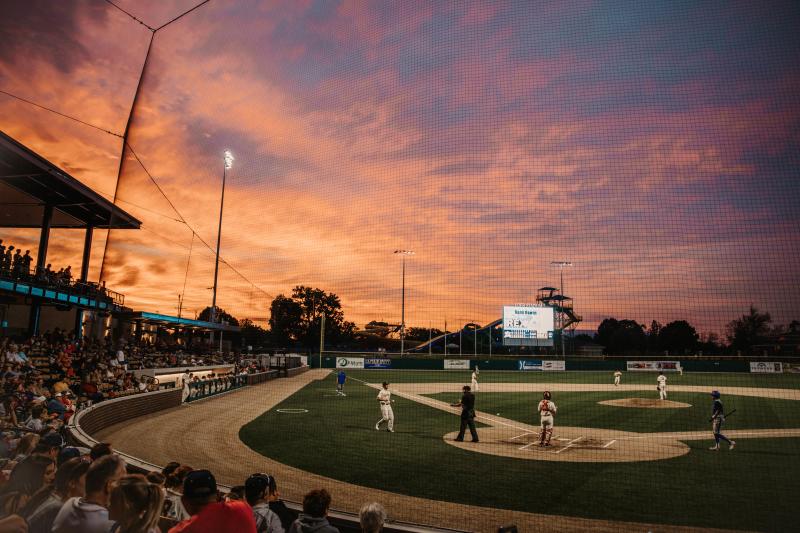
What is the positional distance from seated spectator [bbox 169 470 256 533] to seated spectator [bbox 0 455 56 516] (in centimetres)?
164

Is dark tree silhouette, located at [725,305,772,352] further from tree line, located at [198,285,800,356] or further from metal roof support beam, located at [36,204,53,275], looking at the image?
metal roof support beam, located at [36,204,53,275]

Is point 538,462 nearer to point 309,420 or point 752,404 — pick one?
point 309,420

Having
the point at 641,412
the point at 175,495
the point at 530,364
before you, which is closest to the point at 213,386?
the point at 641,412

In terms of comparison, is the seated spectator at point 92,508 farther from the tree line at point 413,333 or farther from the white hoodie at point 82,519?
the tree line at point 413,333

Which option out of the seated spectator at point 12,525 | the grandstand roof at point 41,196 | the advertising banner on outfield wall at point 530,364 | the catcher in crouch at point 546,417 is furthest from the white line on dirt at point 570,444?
the advertising banner on outfield wall at point 530,364

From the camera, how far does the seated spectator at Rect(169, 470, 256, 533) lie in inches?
115

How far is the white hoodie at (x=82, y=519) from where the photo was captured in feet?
9.43

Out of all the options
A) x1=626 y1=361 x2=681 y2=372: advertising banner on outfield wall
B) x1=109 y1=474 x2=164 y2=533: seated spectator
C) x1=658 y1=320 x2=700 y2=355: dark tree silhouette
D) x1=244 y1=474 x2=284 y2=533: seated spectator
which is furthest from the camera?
x1=626 y1=361 x2=681 y2=372: advertising banner on outfield wall

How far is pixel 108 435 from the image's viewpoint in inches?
575

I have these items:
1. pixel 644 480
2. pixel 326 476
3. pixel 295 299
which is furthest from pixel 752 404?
pixel 295 299

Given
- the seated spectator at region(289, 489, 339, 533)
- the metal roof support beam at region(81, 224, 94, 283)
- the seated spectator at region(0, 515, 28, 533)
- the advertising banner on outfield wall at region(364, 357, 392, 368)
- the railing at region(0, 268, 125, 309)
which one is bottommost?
the advertising banner on outfield wall at region(364, 357, 392, 368)

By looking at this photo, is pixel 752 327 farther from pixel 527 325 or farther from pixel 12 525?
pixel 527 325

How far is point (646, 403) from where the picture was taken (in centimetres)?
2483

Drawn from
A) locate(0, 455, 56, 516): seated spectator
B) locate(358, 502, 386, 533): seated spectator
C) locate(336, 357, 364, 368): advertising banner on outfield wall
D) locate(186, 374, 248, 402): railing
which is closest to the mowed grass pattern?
locate(186, 374, 248, 402): railing
